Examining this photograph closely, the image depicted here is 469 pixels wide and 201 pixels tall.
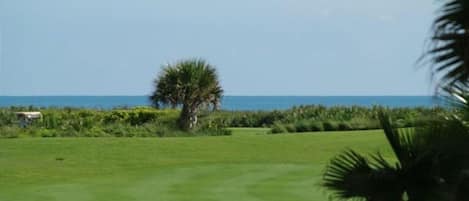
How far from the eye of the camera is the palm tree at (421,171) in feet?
19.0

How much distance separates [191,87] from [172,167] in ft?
50.6

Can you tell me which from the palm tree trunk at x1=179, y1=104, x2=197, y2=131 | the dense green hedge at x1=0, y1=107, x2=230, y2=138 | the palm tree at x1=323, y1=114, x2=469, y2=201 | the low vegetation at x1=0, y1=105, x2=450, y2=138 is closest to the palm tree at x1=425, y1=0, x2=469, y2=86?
the palm tree at x1=323, y1=114, x2=469, y2=201

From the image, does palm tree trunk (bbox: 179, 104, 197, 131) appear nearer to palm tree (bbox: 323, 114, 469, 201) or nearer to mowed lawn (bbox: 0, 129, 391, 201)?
mowed lawn (bbox: 0, 129, 391, 201)

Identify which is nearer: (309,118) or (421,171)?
(421,171)

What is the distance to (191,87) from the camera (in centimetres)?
3688

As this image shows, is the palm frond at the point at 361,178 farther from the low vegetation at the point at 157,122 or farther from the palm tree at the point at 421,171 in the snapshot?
the low vegetation at the point at 157,122

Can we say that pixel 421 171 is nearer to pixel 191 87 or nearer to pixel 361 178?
pixel 361 178

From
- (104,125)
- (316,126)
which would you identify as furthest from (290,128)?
(104,125)

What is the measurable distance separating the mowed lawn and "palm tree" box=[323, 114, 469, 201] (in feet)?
13.3

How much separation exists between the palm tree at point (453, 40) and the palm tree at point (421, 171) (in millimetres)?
622

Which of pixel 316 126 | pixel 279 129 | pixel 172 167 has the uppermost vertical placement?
pixel 316 126

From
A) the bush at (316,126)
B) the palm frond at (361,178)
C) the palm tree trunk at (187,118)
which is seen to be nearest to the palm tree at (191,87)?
the palm tree trunk at (187,118)

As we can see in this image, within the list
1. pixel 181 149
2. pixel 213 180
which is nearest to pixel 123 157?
pixel 181 149

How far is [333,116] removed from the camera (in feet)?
134
